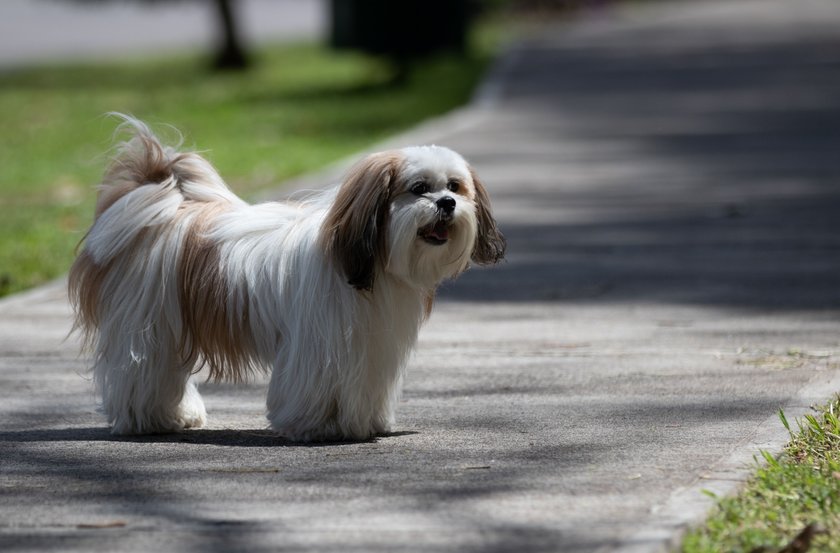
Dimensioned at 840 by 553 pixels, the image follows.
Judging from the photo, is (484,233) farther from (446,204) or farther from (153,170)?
(153,170)

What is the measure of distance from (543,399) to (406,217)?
4.92 ft

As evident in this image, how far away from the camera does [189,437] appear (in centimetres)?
692

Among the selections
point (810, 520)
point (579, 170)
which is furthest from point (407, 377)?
point (579, 170)

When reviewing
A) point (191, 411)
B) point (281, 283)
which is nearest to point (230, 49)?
point (191, 411)

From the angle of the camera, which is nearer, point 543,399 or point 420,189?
point 420,189

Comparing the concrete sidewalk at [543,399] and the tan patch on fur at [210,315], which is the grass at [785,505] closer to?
the concrete sidewalk at [543,399]

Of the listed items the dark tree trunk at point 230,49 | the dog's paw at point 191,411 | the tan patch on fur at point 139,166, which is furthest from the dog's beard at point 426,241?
the dark tree trunk at point 230,49

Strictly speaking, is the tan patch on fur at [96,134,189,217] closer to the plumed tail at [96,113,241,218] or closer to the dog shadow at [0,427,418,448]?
the plumed tail at [96,113,241,218]

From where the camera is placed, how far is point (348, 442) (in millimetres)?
6695

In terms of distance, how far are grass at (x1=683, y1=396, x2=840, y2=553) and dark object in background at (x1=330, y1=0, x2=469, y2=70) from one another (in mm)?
22943

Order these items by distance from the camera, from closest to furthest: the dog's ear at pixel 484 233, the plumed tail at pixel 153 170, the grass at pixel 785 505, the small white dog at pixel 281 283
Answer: the grass at pixel 785 505 < the small white dog at pixel 281 283 < the dog's ear at pixel 484 233 < the plumed tail at pixel 153 170

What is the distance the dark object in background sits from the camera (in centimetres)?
2894

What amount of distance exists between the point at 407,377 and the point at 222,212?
1.53 metres

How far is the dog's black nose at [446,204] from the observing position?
6344mm
